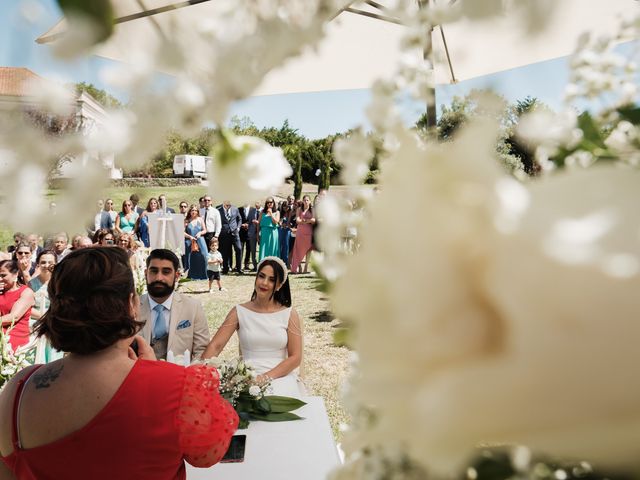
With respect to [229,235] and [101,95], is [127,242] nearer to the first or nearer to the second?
[229,235]

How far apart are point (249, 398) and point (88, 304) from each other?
1187mm

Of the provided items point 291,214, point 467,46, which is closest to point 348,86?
point 467,46

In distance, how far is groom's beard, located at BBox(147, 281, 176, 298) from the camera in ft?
13.1

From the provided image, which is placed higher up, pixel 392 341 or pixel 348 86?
pixel 348 86

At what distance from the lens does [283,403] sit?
9.30 feet

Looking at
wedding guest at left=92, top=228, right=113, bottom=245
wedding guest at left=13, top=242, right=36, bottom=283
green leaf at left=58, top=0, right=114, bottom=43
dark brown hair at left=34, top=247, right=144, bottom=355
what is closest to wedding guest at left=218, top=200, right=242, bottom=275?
wedding guest at left=92, top=228, right=113, bottom=245

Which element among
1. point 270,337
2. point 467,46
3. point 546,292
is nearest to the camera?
point 546,292

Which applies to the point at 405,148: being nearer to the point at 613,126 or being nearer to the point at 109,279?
the point at 613,126

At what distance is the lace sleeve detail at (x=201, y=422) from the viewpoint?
1.85 m

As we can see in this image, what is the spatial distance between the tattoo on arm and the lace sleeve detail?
0.40 m

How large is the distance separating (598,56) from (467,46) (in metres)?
0.25

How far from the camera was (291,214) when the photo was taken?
12.5m

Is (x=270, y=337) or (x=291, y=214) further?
(x=291, y=214)

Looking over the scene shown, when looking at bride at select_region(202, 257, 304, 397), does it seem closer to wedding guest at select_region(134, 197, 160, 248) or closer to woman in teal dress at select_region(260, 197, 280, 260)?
wedding guest at select_region(134, 197, 160, 248)
